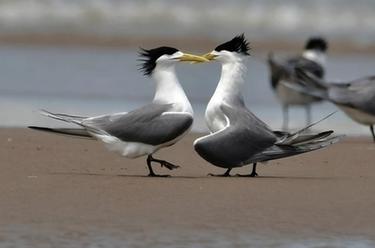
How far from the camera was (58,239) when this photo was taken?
729 cm

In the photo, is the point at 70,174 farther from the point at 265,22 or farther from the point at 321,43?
the point at 265,22

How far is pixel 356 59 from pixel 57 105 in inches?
430

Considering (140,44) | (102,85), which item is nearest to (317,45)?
(102,85)

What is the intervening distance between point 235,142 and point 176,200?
1.24 meters

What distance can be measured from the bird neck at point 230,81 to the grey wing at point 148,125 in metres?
0.48

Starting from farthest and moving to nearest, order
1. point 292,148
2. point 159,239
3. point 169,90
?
point 169,90 < point 292,148 < point 159,239

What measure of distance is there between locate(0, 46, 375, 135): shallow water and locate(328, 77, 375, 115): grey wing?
955mm

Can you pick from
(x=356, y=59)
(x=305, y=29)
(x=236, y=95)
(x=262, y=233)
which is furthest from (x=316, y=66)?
(x=305, y=29)

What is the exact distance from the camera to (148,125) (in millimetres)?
9820

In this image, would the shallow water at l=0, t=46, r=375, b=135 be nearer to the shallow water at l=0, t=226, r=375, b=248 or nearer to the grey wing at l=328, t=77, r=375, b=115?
the grey wing at l=328, t=77, r=375, b=115

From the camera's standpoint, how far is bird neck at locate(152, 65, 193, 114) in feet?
32.8

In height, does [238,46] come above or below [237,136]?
above

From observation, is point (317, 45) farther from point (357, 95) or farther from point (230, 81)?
point (230, 81)

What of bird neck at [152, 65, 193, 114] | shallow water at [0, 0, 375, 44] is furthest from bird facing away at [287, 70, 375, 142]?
shallow water at [0, 0, 375, 44]
